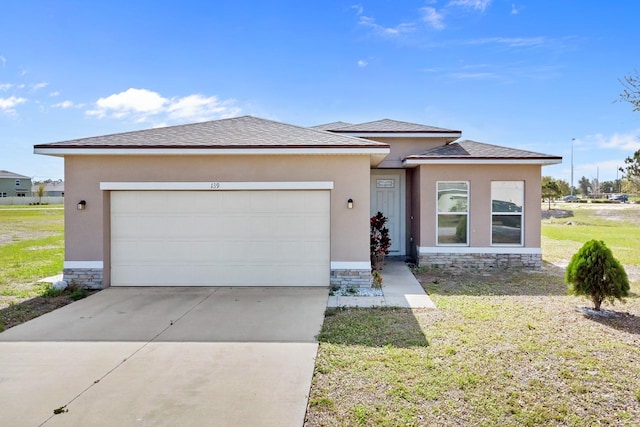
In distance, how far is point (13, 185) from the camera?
75.0 m

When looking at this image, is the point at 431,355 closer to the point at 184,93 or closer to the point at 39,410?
the point at 39,410

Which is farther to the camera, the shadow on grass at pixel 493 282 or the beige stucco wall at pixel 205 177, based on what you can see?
the beige stucco wall at pixel 205 177

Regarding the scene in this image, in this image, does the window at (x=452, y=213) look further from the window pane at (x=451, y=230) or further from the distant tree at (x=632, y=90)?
the distant tree at (x=632, y=90)

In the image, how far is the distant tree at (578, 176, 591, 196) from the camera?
87.3 metres

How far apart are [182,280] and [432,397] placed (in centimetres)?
681

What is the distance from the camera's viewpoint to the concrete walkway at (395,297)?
7.66 meters

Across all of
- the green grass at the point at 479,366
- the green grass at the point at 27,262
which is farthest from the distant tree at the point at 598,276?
the green grass at the point at 27,262

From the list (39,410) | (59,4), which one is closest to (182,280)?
(39,410)

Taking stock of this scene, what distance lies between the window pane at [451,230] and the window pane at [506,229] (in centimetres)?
90

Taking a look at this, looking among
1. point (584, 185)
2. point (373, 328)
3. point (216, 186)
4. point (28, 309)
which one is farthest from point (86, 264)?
point (584, 185)

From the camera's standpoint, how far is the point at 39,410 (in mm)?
3857

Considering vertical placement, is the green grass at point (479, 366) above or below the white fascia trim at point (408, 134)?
below

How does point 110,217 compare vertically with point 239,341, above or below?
above

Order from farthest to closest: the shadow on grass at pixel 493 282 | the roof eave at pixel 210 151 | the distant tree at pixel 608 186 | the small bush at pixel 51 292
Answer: the distant tree at pixel 608 186
the shadow on grass at pixel 493 282
the roof eave at pixel 210 151
the small bush at pixel 51 292
